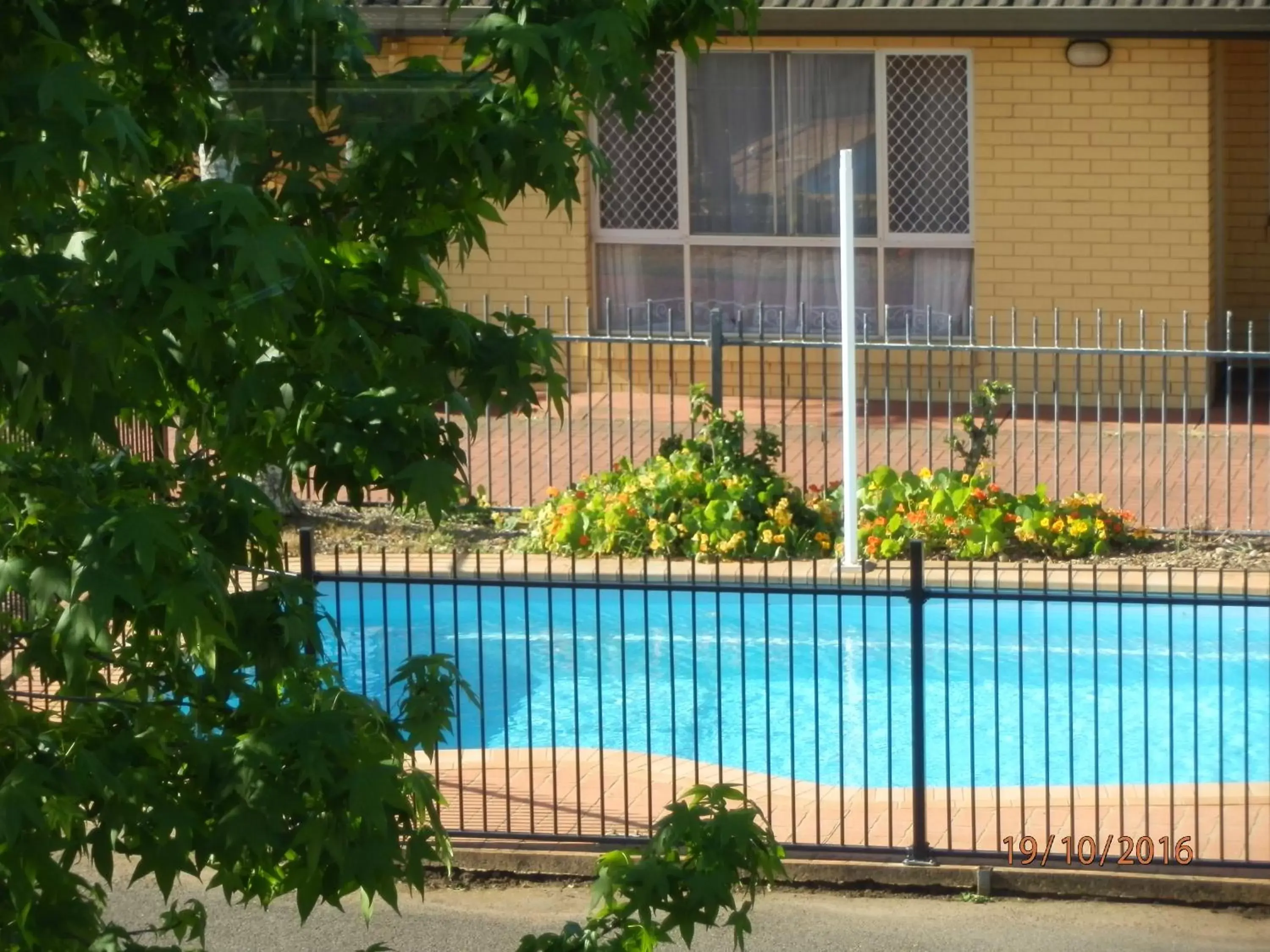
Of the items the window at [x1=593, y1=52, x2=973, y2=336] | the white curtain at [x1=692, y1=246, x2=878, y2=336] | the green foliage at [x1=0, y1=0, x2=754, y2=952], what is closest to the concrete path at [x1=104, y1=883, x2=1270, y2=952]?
the green foliage at [x1=0, y1=0, x2=754, y2=952]

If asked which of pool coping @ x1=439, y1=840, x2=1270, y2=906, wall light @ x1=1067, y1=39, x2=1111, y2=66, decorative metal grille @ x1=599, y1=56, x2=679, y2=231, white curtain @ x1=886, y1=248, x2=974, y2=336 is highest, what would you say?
wall light @ x1=1067, y1=39, x2=1111, y2=66

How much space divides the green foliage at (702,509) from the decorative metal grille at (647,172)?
4363mm

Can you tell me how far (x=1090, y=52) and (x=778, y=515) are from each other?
5.28 meters

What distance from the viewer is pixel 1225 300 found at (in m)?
15.7

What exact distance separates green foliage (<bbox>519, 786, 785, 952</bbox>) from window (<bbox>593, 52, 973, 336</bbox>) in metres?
11.2

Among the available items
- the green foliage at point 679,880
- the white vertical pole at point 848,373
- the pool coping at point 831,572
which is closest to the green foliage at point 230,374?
the green foliage at point 679,880

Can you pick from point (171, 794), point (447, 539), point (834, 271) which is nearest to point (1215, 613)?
point (447, 539)

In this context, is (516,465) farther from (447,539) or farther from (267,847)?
(267,847)

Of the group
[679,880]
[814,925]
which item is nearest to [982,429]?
[814,925]

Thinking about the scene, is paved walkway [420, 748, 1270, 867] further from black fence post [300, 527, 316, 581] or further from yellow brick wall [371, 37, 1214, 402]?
yellow brick wall [371, 37, 1214, 402]

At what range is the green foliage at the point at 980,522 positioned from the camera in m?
10.7

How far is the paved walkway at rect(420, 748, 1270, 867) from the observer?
715cm

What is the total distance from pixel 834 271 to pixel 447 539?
5.17 meters

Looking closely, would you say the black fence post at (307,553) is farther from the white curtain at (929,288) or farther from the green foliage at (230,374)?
the white curtain at (929,288)
